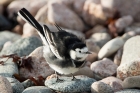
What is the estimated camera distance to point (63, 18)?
28.6 ft

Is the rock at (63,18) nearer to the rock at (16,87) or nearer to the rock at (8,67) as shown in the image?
the rock at (8,67)

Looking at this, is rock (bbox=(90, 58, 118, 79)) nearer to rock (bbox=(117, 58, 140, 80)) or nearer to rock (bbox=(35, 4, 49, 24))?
rock (bbox=(117, 58, 140, 80))

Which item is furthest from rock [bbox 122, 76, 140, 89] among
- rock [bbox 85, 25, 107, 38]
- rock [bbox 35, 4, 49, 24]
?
rock [bbox 35, 4, 49, 24]

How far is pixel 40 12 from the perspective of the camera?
30.0ft

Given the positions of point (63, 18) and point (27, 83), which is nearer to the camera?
point (27, 83)

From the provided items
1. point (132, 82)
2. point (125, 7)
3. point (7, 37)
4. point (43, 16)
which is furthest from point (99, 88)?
point (43, 16)

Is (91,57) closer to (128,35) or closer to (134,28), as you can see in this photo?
(128,35)

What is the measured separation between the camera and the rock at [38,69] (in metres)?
6.13

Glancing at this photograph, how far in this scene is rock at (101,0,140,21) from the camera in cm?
848

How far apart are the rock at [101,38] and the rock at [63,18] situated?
0.59 metres

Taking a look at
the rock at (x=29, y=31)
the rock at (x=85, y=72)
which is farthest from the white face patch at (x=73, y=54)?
the rock at (x=29, y=31)

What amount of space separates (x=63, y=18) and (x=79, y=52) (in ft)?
13.8

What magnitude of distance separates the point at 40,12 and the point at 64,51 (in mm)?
4500

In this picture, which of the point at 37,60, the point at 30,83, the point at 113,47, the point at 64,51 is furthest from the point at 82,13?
the point at 64,51
